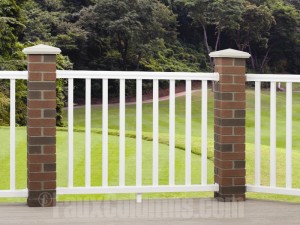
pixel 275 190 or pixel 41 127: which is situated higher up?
pixel 41 127

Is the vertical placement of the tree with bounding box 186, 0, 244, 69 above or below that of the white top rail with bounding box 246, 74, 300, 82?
above

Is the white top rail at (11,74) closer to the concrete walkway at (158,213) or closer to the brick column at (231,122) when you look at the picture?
the concrete walkway at (158,213)

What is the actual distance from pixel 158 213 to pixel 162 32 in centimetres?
3686

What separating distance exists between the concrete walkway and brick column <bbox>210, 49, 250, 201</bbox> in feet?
0.54

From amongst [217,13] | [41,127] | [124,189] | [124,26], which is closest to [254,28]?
[217,13]

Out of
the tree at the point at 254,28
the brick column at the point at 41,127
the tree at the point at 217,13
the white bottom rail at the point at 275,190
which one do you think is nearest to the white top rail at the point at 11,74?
the brick column at the point at 41,127

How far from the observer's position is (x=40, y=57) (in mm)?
4223

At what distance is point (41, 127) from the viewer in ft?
14.0

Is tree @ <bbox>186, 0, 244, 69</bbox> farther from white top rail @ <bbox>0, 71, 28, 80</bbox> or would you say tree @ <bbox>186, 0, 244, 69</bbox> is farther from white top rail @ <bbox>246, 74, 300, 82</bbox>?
white top rail @ <bbox>0, 71, 28, 80</bbox>

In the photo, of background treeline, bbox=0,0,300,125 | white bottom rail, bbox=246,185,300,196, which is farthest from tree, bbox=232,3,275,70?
white bottom rail, bbox=246,185,300,196

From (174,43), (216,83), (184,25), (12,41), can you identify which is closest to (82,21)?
(174,43)

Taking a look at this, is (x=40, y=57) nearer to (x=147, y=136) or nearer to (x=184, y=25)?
(x=147, y=136)

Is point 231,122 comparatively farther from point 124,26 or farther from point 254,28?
point 254,28

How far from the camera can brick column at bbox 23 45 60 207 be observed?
13.9 feet
